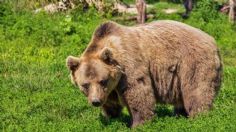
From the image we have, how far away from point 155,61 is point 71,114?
5.73 ft

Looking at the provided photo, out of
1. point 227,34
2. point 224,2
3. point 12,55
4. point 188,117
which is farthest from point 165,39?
point 224,2

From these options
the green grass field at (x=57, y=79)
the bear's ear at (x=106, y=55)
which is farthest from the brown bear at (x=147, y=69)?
the green grass field at (x=57, y=79)

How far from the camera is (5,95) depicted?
9766 mm

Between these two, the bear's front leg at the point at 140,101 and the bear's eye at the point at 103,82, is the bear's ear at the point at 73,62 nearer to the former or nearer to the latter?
the bear's eye at the point at 103,82

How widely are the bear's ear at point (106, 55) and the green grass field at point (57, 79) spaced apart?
0.94m

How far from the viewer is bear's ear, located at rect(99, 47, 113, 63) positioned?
729 cm

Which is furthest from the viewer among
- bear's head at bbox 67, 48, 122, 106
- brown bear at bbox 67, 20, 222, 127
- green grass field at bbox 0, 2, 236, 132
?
green grass field at bbox 0, 2, 236, 132

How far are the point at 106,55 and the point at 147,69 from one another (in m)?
0.63

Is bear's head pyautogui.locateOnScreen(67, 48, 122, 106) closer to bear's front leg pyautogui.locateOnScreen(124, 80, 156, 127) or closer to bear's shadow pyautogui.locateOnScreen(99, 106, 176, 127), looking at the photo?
bear's front leg pyautogui.locateOnScreen(124, 80, 156, 127)

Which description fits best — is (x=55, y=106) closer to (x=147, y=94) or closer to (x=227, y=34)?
(x=147, y=94)

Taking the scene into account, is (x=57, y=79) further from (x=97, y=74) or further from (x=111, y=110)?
(x=97, y=74)

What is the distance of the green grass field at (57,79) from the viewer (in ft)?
25.8

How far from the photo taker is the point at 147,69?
7.65 m

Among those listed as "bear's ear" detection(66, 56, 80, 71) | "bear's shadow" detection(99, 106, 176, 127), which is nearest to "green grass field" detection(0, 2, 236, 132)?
"bear's shadow" detection(99, 106, 176, 127)
